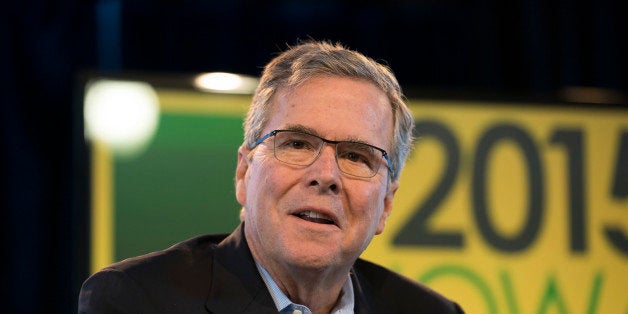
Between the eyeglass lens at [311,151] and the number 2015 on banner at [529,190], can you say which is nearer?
the eyeglass lens at [311,151]

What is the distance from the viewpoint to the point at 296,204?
1.80 m

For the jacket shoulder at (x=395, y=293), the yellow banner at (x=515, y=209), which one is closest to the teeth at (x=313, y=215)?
the jacket shoulder at (x=395, y=293)

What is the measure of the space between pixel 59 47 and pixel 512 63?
1567 mm

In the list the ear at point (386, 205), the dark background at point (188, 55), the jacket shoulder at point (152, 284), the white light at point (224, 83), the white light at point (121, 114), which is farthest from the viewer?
the dark background at point (188, 55)

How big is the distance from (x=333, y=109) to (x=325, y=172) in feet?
0.43

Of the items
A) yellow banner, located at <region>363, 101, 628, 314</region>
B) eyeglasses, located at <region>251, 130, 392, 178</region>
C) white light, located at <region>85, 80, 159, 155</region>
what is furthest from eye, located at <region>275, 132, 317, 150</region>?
yellow banner, located at <region>363, 101, 628, 314</region>

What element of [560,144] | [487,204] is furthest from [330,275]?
[560,144]

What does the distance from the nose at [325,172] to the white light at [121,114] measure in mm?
986

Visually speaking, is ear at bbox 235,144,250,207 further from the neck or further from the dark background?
the dark background

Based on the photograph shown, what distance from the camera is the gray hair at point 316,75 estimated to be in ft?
6.32

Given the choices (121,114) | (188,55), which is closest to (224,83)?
(121,114)

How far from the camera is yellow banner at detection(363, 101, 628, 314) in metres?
2.97

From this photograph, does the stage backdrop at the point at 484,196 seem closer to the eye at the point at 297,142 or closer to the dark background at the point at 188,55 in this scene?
the dark background at the point at 188,55

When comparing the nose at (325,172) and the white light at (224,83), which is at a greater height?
the white light at (224,83)
